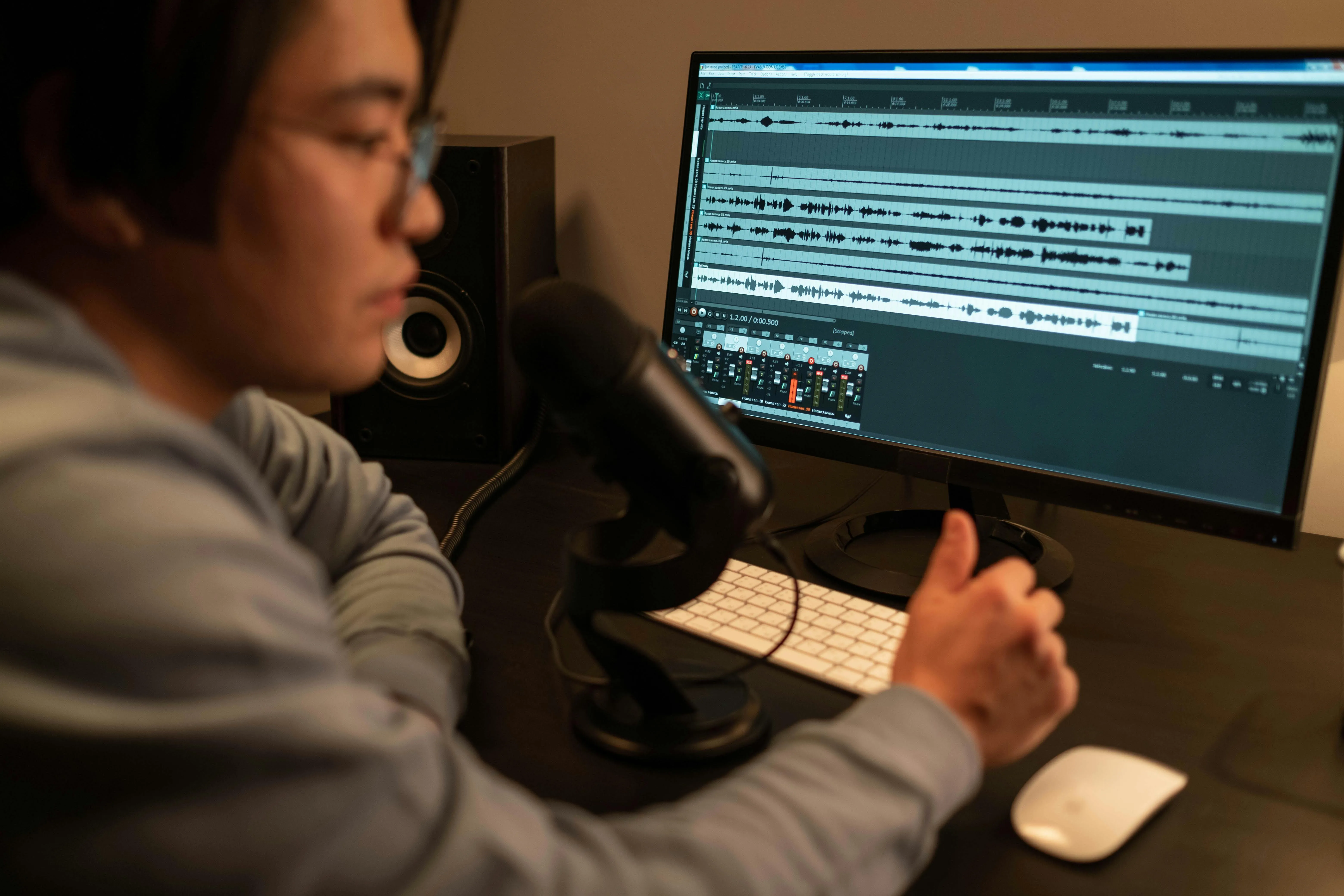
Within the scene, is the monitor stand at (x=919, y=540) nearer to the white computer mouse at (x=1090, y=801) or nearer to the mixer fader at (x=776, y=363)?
the mixer fader at (x=776, y=363)

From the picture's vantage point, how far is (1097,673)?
805 millimetres

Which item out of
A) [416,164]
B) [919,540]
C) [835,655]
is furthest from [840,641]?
[416,164]

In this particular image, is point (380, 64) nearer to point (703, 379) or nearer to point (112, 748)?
point (112, 748)

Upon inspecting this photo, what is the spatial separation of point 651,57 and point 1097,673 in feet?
3.31

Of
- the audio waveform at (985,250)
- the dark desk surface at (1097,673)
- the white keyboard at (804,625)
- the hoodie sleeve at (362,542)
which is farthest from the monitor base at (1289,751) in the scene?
the hoodie sleeve at (362,542)

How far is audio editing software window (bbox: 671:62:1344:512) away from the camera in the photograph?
81 cm

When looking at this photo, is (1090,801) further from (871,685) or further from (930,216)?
(930,216)

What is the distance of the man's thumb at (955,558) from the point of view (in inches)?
25.9

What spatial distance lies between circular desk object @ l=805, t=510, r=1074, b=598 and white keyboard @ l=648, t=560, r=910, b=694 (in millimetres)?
36

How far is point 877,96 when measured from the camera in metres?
0.98

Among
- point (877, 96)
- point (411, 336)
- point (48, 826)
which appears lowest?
point (48, 826)

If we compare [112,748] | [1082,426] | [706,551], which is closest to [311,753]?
[112,748]

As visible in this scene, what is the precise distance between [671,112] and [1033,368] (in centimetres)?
72

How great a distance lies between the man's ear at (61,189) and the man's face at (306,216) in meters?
0.02
